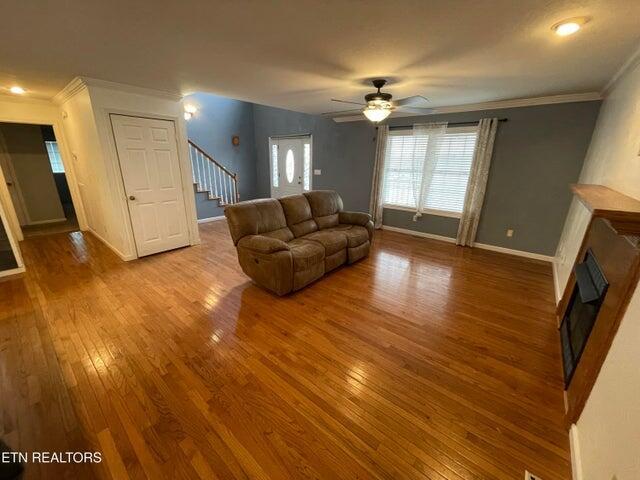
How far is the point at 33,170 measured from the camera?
17.5ft

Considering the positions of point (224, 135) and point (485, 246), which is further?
point (224, 135)

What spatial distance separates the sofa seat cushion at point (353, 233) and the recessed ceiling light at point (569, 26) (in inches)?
102

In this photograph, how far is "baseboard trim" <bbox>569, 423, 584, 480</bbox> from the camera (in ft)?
4.09

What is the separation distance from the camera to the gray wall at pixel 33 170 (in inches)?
200

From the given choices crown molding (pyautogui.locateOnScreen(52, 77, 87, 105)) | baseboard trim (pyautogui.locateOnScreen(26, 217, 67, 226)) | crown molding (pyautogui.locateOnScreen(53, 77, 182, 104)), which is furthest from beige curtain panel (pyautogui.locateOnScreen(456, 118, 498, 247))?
baseboard trim (pyautogui.locateOnScreen(26, 217, 67, 226))

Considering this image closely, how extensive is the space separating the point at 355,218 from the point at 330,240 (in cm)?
95

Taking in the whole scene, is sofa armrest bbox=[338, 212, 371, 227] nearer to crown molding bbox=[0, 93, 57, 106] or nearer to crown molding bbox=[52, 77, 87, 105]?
crown molding bbox=[52, 77, 87, 105]

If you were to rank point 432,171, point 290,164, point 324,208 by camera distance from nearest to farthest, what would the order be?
1. point 324,208
2. point 432,171
3. point 290,164

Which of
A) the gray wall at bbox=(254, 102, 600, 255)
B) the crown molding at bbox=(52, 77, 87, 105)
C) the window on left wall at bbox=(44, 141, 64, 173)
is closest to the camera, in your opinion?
the crown molding at bbox=(52, 77, 87, 105)

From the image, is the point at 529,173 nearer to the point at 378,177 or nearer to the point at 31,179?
the point at 378,177

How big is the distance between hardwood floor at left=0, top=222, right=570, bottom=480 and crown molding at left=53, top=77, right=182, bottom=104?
2402mm

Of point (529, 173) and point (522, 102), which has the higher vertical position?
point (522, 102)

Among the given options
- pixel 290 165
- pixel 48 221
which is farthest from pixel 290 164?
pixel 48 221

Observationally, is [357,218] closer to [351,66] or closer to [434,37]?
[351,66]
